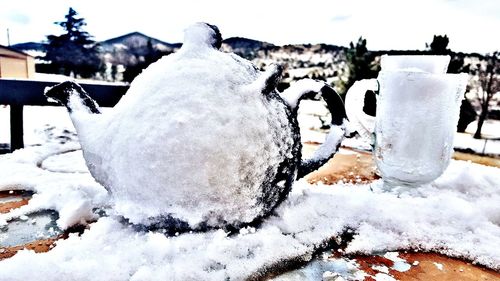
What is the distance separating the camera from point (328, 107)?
685 millimetres

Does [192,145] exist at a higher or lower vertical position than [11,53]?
lower

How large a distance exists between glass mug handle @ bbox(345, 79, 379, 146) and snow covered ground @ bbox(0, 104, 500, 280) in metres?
0.13

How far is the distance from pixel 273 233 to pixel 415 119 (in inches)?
15.9

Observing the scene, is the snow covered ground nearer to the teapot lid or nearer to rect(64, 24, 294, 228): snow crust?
rect(64, 24, 294, 228): snow crust

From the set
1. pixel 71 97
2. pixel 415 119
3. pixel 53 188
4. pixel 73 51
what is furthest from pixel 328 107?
pixel 73 51

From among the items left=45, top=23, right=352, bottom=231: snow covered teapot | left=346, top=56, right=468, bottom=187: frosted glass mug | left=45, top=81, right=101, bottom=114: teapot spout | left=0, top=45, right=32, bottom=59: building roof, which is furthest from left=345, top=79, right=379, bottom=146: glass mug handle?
left=0, top=45, right=32, bottom=59: building roof

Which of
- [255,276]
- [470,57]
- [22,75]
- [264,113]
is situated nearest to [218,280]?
[255,276]

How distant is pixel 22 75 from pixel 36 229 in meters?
18.7

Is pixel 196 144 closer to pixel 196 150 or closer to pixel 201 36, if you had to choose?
pixel 196 150

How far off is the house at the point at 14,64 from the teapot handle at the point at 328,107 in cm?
1785

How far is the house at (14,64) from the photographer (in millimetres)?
15096

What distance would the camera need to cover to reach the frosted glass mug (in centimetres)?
70

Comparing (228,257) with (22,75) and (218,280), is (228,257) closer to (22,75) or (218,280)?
(218,280)

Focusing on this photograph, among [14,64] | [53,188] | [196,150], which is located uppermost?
[196,150]
